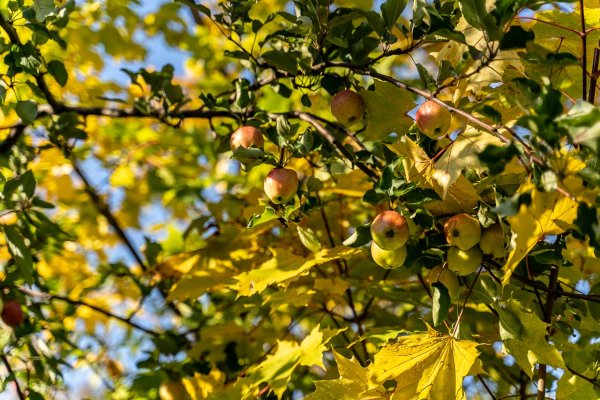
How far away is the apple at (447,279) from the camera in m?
1.13

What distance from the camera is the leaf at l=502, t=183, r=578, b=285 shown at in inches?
33.5

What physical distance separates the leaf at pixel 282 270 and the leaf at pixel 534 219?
0.39 m

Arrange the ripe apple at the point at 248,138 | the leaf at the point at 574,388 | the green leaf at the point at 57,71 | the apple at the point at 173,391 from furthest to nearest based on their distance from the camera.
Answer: the apple at the point at 173,391 → the green leaf at the point at 57,71 → the ripe apple at the point at 248,138 → the leaf at the point at 574,388

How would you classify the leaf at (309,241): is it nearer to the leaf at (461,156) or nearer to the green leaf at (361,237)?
Result: the green leaf at (361,237)

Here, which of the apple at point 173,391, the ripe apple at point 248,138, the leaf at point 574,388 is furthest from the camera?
the apple at point 173,391

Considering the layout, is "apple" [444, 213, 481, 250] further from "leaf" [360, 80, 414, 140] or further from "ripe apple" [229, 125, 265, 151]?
"ripe apple" [229, 125, 265, 151]

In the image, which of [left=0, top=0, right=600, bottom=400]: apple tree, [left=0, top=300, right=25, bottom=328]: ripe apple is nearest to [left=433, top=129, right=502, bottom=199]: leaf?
[left=0, top=0, right=600, bottom=400]: apple tree

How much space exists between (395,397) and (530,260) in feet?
1.10

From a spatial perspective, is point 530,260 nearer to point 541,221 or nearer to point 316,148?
point 541,221

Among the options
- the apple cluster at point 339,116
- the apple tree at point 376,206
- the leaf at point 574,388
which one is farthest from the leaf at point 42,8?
the leaf at point 574,388

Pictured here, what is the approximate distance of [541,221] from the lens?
932 mm

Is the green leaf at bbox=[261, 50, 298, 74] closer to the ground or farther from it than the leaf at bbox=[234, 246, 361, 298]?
farther from it

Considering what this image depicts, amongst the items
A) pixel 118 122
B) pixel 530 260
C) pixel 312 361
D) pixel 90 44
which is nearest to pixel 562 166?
pixel 530 260

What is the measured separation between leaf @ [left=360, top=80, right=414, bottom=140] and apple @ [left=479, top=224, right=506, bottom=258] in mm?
269
